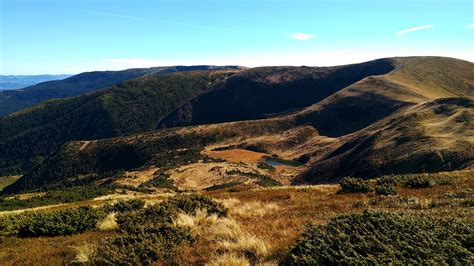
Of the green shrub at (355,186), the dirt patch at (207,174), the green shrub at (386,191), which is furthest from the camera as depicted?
the dirt patch at (207,174)

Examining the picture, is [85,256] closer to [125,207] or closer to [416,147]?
[125,207]

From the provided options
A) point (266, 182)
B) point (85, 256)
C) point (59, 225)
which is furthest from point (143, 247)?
point (266, 182)

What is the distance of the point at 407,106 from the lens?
372 feet

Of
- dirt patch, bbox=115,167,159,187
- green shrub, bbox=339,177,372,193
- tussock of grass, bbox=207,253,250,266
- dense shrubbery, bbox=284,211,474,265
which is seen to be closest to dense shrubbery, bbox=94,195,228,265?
tussock of grass, bbox=207,253,250,266

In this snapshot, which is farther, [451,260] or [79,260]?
[79,260]

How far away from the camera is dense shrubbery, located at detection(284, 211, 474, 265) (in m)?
6.91

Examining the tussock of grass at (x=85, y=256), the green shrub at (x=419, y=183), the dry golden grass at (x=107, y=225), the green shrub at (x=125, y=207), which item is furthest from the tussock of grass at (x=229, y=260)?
the green shrub at (x=419, y=183)

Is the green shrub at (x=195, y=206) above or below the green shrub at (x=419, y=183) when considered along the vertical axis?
above

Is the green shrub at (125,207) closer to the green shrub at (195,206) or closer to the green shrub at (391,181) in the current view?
the green shrub at (195,206)

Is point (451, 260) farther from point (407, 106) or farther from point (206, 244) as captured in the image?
point (407, 106)

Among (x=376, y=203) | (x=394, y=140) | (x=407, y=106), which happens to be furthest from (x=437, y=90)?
(x=376, y=203)

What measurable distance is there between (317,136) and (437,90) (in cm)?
5658

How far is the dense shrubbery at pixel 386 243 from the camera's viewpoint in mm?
6906

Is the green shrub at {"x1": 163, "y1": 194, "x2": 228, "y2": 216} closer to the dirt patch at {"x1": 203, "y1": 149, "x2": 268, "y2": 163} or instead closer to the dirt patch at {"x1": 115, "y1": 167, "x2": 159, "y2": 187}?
the dirt patch at {"x1": 115, "y1": 167, "x2": 159, "y2": 187}
